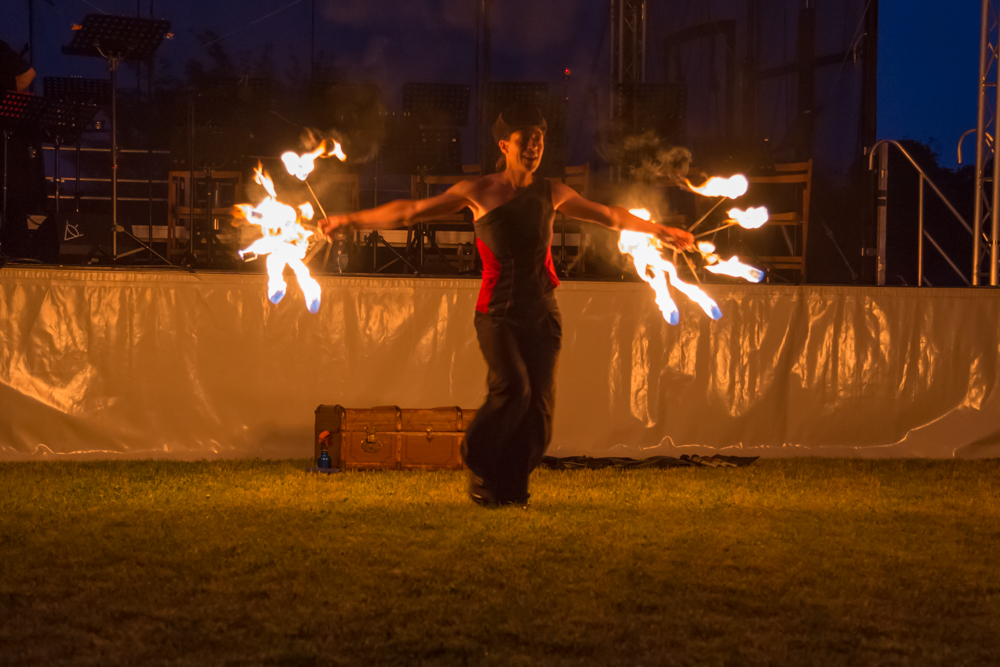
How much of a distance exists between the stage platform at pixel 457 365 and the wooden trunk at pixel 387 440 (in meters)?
0.57

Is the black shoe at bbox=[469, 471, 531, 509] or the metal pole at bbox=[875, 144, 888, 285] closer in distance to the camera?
the black shoe at bbox=[469, 471, 531, 509]

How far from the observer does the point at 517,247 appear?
192 inches

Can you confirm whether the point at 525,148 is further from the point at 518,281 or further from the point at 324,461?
the point at 324,461

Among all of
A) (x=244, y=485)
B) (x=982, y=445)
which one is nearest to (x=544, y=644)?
(x=244, y=485)

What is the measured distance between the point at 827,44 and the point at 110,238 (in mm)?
8351

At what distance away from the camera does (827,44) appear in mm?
10688

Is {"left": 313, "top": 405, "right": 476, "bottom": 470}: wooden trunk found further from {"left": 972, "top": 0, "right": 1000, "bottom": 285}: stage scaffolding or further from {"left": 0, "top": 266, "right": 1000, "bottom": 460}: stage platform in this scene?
{"left": 972, "top": 0, "right": 1000, "bottom": 285}: stage scaffolding

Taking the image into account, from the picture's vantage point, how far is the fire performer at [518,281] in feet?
16.0

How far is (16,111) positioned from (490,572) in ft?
23.6

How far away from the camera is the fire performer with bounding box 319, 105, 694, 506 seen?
16.0ft

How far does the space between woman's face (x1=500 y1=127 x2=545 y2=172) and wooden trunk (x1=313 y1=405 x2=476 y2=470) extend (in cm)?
217

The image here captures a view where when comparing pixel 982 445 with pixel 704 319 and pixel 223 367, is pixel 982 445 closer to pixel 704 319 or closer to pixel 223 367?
pixel 704 319

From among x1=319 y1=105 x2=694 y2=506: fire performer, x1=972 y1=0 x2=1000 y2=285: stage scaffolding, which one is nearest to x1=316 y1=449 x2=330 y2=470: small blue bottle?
x1=319 y1=105 x2=694 y2=506: fire performer

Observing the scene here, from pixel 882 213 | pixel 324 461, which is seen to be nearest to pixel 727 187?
pixel 324 461
